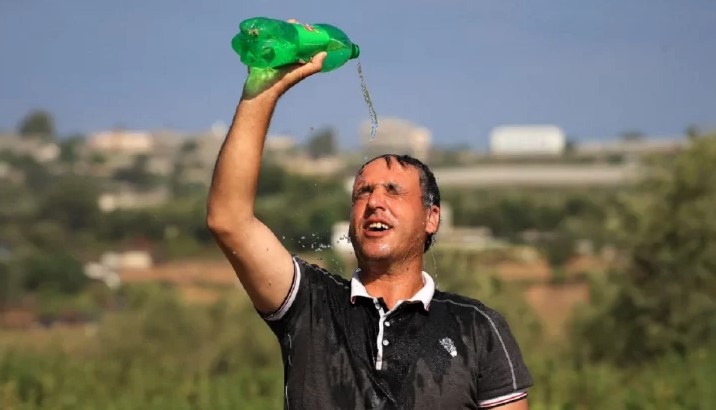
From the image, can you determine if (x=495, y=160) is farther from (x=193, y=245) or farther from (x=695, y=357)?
(x=695, y=357)

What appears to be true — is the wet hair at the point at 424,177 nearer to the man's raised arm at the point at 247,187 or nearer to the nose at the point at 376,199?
the nose at the point at 376,199

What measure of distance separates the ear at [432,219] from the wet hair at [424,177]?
0.01m

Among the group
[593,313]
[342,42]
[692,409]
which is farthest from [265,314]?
[593,313]

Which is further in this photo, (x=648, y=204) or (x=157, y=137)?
(x=157, y=137)

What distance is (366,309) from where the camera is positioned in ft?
11.9

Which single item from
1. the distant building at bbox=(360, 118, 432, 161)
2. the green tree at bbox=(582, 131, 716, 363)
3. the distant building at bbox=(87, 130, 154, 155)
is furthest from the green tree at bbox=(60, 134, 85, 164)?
the distant building at bbox=(360, 118, 432, 161)

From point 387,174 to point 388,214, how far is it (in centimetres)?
16

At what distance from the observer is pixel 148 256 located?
251 ft

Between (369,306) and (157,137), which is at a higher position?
(157,137)

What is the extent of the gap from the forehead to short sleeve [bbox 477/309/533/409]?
1.50ft

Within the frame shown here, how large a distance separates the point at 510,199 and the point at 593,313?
56.7m

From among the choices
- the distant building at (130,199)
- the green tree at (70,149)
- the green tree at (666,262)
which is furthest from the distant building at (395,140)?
the green tree at (70,149)

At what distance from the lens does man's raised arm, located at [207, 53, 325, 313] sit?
11.1 ft

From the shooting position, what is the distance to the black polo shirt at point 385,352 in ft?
11.5
